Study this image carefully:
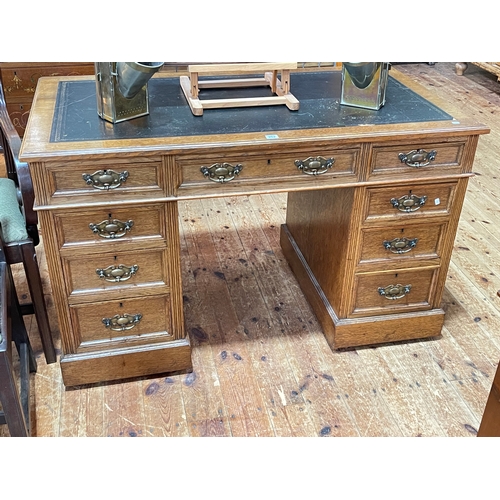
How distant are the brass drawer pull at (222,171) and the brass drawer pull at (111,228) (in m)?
0.27

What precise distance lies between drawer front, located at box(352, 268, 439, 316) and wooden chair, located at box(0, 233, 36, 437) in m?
1.12

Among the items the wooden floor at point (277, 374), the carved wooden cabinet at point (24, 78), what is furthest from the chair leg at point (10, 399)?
the carved wooden cabinet at point (24, 78)

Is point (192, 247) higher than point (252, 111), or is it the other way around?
point (252, 111)

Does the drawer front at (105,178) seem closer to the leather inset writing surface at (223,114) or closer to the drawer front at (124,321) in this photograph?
the leather inset writing surface at (223,114)

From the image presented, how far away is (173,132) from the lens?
1.66 meters

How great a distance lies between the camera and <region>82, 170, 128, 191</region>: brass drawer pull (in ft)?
5.16

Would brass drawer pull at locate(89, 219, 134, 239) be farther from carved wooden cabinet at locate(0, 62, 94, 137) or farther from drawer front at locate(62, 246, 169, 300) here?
carved wooden cabinet at locate(0, 62, 94, 137)

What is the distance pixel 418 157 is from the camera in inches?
70.3

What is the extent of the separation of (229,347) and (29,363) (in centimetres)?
70

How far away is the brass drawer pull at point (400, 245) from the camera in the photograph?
194cm

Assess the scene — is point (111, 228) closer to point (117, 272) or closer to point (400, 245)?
point (117, 272)

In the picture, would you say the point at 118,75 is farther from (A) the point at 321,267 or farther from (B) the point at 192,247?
(B) the point at 192,247

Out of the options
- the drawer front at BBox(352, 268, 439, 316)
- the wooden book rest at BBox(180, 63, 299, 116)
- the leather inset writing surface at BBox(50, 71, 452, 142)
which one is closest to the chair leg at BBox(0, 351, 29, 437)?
the leather inset writing surface at BBox(50, 71, 452, 142)
